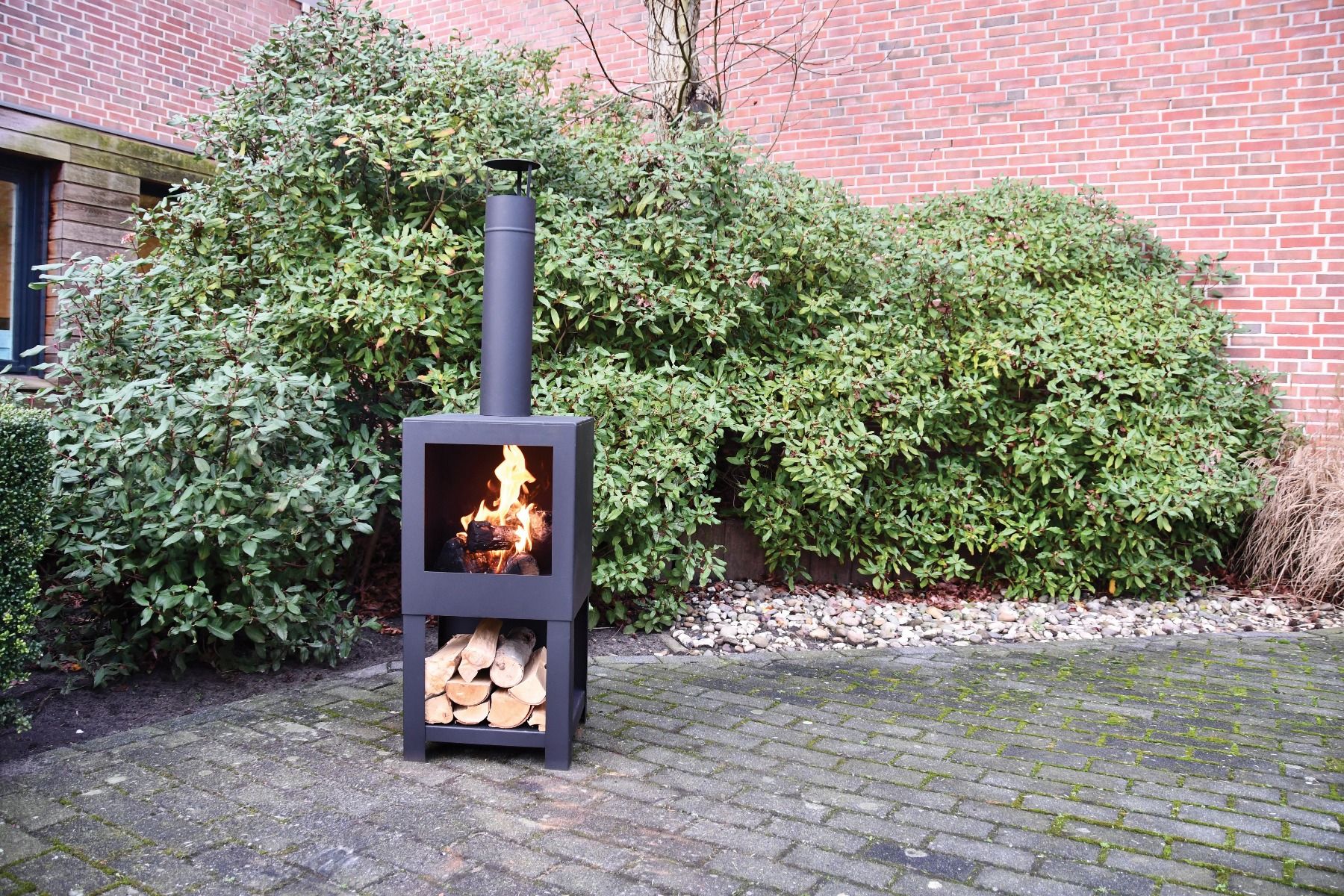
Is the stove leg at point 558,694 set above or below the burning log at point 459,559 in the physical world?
below

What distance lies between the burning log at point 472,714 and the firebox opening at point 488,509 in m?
0.43

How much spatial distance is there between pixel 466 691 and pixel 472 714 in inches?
3.1

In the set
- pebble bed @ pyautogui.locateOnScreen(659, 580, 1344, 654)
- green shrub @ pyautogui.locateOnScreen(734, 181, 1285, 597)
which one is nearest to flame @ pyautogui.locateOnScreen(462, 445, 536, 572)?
pebble bed @ pyautogui.locateOnScreen(659, 580, 1344, 654)

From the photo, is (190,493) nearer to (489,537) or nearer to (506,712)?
(489,537)

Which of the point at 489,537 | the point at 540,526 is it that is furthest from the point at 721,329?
the point at 489,537

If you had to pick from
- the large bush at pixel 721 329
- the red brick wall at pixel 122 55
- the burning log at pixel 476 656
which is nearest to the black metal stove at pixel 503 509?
the burning log at pixel 476 656

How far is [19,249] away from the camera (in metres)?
7.20

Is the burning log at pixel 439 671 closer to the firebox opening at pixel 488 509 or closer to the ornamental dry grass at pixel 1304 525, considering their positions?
the firebox opening at pixel 488 509

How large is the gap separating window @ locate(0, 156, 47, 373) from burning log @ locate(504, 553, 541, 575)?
5.81 metres

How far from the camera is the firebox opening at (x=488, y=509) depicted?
3.11m

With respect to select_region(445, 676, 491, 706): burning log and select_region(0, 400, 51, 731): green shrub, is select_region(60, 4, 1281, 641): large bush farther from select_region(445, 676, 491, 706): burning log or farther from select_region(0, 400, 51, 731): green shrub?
select_region(445, 676, 491, 706): burning log

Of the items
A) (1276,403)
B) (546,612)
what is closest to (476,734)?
(546,612)

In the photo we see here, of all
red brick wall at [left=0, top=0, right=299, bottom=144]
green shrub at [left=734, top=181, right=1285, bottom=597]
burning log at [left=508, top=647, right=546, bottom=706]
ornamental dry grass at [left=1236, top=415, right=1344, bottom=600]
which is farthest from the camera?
red brick wall at [left=0, top=0, right=299, bottom=144]

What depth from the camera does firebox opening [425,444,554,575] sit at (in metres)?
3.11
